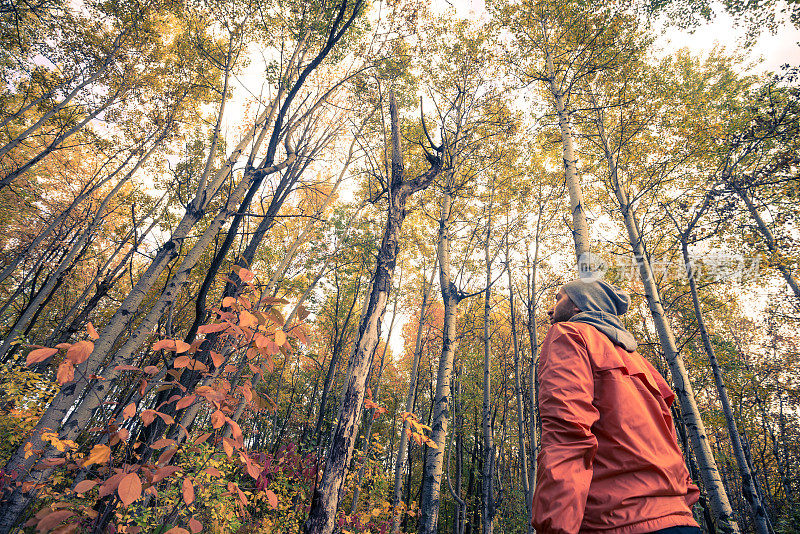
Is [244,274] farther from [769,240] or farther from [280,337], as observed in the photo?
[769,240]

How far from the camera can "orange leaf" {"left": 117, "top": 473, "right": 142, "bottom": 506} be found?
114 cm

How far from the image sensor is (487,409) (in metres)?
8.19

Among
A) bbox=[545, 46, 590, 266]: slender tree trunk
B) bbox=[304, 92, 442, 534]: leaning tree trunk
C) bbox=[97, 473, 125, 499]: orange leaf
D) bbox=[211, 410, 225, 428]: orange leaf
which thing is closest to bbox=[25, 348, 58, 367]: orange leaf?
bbox=[97, 473, 125, 499]: orange leaf

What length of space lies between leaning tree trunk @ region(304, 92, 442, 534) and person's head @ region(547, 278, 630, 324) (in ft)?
4.92

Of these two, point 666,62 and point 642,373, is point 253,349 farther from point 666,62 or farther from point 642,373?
point 666,62

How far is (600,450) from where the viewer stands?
1229 millimetres

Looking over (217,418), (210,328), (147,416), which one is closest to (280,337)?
(210,328)

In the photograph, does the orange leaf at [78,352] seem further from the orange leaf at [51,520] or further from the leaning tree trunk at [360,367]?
the leaning tree trunk at [360,367]

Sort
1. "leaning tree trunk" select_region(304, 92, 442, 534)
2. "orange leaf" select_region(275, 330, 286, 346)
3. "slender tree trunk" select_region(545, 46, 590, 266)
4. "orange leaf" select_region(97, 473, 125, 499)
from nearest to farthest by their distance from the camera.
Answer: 1. "orange leaf" select_region(97, 473, 125, 499)
2. "orange leaf" select_region(275, 330, 286, 346)
3. "leaning tree trunk" select_region(304, 92, 442, 534)
4. "slender tree trunk" select_region(545, 46, 590, 266)

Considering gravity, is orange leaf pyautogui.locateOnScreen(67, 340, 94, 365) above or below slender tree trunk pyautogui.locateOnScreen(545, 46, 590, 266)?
below

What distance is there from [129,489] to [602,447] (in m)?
1.90

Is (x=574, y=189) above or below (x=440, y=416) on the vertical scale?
above

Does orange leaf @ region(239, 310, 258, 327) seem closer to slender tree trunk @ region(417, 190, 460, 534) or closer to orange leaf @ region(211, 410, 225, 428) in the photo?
orange leaf @ region(211, 410, 225, 428)

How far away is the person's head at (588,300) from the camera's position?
63.7 inches
